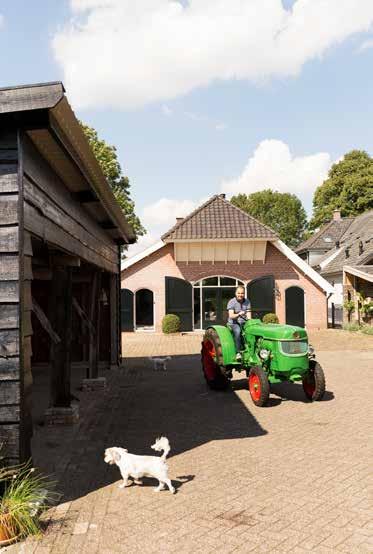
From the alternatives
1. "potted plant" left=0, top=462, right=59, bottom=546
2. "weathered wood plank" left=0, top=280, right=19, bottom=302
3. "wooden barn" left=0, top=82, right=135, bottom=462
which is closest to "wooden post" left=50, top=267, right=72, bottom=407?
"wooden barn" left=0, top=82, right=135, bottom=462

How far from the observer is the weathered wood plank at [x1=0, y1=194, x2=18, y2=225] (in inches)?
168

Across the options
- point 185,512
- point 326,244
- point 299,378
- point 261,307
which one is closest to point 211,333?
point 299,378

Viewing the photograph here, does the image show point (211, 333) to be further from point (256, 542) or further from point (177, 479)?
point (256, 542)

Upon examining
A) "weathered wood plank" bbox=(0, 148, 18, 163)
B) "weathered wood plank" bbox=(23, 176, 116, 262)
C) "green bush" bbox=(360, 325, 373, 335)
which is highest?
"weathered wood plank" bbox=(0, 148, 18, 163)

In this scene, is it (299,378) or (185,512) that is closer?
(185,512)

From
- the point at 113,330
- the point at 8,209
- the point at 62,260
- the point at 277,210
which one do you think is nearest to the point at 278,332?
the point at 62,260

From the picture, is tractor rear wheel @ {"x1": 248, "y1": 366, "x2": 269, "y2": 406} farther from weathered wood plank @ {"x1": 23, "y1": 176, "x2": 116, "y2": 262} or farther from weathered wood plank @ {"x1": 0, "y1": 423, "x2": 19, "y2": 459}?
weathered wood plank @ {"x1": 0, "y1": 423, "x2": 19, "y2": 459}

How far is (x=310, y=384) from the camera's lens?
27.7 feet

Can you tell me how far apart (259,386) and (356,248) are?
22.0 meters

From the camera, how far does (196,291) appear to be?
23125 mm

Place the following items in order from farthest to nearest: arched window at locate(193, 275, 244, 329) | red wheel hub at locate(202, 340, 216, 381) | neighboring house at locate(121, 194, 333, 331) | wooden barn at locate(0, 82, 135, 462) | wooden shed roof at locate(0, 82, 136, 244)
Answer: arched window at locate(193, 275, 244, 329), neighboring house at locate(121, 194, 333, 331), red wheel hub at locate(202, 340, 216, 381), wooden barn at locate(0, 82, 135, 462), wooden shed roof at locate(0, 82, 136, 244)

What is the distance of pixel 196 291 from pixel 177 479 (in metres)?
18.3

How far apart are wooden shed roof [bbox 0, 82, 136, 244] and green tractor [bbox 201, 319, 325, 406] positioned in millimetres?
3615

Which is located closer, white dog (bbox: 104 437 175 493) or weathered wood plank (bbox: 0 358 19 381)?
weathered wood plank (bbox: 0 358 19 381)
